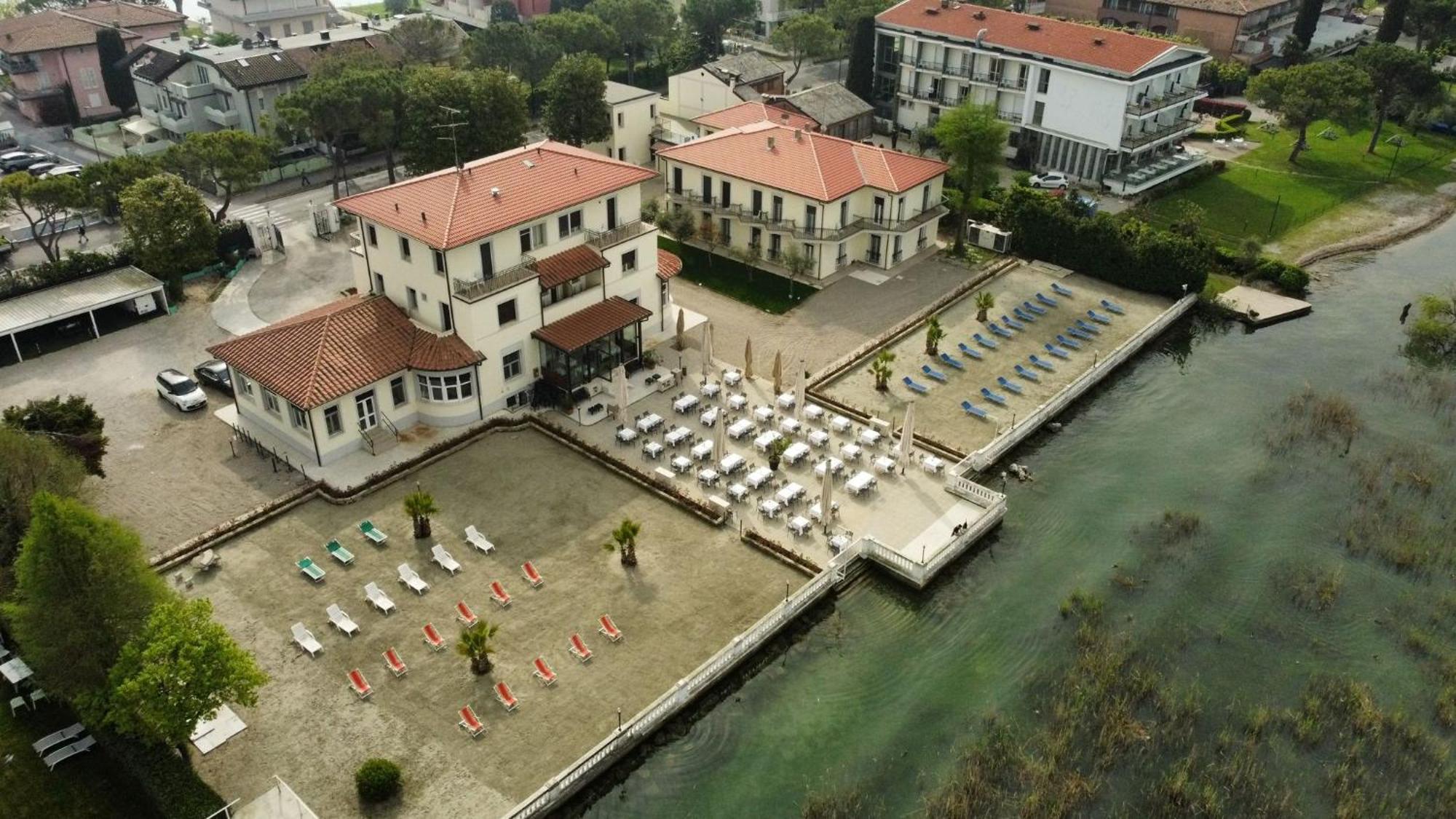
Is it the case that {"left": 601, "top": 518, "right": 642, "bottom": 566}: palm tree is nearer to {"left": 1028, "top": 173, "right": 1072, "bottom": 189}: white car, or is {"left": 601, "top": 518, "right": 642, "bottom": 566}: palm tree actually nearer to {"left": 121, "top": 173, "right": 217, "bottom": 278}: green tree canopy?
{"left": 121, "top": 173, "right": 217, "bottom": 278}: green tree canopy

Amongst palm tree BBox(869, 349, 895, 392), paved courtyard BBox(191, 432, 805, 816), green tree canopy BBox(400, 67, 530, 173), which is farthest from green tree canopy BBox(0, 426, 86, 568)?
green tree canopy BBox(400, 67, 530, 173)

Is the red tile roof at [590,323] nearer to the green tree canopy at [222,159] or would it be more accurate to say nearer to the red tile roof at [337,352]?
the red tile roof at [337,352]

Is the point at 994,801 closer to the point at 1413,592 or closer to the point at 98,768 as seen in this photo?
the point at 1413,592

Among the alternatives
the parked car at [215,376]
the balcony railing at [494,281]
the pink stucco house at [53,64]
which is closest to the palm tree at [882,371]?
the balcony railing at [494,281]

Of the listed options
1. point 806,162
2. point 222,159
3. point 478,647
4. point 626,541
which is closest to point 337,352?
point 626,541

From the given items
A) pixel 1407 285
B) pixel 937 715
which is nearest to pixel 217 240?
pixel 937 715

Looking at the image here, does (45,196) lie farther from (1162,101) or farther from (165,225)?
(1162,101)
